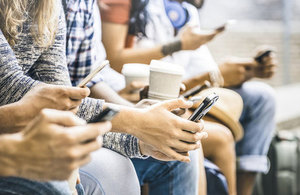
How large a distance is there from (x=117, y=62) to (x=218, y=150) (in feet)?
1.51

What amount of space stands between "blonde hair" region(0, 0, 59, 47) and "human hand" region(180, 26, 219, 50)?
0.84 meters

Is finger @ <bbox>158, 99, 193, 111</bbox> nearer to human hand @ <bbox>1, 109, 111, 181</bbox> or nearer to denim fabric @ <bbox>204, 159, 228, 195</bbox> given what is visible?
human hand @ <bbox>1, 109, 111, 181</bbox>

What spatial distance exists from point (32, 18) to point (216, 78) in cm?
93

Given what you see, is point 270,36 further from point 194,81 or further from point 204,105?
point 204,105

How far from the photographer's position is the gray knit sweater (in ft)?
2.86

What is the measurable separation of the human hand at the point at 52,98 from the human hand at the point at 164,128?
0.57ft

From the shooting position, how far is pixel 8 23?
938 millimetres

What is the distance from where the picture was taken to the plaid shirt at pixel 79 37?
3.93 feet

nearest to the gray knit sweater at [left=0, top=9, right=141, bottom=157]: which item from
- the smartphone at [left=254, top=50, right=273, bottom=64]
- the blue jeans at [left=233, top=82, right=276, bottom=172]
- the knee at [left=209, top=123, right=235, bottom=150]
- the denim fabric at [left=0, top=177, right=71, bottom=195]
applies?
the denim fabric at [left=0, top=177, right=71, bottom=195]

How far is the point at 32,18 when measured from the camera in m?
0.98

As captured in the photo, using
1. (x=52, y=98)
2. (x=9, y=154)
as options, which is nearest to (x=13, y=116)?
(x=52, y=98)

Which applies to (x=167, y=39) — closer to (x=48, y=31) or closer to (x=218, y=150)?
(x=218, y=150)

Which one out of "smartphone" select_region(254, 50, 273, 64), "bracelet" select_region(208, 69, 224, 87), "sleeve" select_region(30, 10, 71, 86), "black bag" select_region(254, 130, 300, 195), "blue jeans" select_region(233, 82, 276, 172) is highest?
"sleeve" select_region(30, 10, 71, 86)

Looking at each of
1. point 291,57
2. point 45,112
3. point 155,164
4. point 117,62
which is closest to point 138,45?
point 117,62
